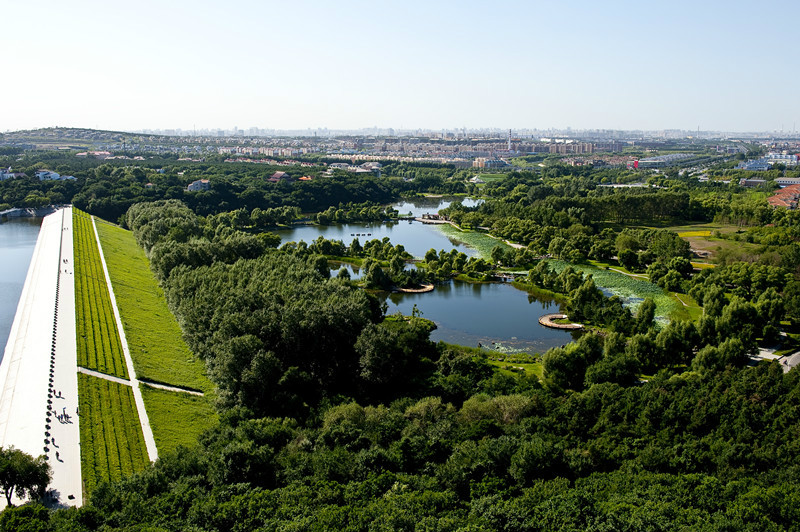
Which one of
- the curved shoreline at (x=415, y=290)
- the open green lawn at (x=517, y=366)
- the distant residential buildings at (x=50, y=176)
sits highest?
the distant residential buildings at (x=50, y=176)

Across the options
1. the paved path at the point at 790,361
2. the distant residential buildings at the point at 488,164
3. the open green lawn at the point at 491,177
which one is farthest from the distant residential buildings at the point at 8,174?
the distant residential buildings at the point at 488,164

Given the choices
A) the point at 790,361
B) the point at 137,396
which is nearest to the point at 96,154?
the point at 137,396

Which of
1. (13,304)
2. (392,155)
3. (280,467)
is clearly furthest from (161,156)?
(280,467)

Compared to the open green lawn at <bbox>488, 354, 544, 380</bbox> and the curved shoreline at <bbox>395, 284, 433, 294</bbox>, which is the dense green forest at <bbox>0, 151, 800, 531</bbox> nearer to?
the open green lawn at <bbox>488, 354, 544, 380</bbox>

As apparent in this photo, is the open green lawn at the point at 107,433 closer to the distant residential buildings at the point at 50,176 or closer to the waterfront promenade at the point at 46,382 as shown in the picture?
the waterfront promenade at the point at 46,382

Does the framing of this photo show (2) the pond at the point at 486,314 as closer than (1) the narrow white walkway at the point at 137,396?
No

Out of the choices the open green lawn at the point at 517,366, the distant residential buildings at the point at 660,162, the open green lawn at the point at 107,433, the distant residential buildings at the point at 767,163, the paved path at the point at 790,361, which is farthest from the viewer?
the distant residential buildings at the point at 660,162
